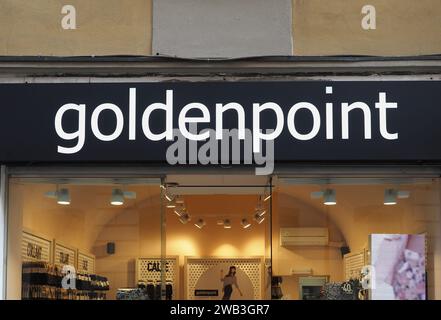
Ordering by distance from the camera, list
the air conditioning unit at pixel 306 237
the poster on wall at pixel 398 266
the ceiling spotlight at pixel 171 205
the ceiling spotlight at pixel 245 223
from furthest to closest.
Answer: the ceiling spotlight at pixel 245 223 → the ceiling spotlight at pixel 171 205 → the air conditioning unit at pixel 306 237 → the poster on wall at pixel 398 266

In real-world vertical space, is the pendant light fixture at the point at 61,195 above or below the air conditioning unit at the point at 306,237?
above

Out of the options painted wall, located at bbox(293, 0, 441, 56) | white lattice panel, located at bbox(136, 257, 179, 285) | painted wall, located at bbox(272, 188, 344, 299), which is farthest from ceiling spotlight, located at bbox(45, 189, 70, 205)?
painted wall, located at bbox(293, 0, 441, 56)

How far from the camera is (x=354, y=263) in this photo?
962 centimetres

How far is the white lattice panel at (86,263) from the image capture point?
31.4 ft

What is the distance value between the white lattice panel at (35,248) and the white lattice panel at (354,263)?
2888 millimetres

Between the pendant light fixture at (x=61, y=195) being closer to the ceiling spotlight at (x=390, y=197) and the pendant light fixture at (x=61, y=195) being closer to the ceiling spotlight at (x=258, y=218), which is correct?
the ceiling spotlight at (x=258, y=218)

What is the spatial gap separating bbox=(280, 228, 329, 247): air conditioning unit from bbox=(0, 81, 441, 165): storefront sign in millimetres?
795

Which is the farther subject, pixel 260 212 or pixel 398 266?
pixel 260 212

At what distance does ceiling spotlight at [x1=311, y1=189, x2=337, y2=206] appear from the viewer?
9727mm

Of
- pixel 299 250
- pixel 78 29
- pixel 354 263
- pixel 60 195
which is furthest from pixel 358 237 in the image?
pixel 78 29

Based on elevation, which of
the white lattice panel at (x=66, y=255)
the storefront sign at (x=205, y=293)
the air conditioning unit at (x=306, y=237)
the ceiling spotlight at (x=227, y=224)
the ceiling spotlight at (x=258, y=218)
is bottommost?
the storefront sign at (x=205, y=293)

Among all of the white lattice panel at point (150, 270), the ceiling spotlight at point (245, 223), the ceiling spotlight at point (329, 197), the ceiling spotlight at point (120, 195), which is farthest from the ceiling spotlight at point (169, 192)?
the ceiling spotlight at point (329, 197)

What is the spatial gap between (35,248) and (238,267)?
6.56 feet

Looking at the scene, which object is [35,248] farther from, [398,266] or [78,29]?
[398,266]
